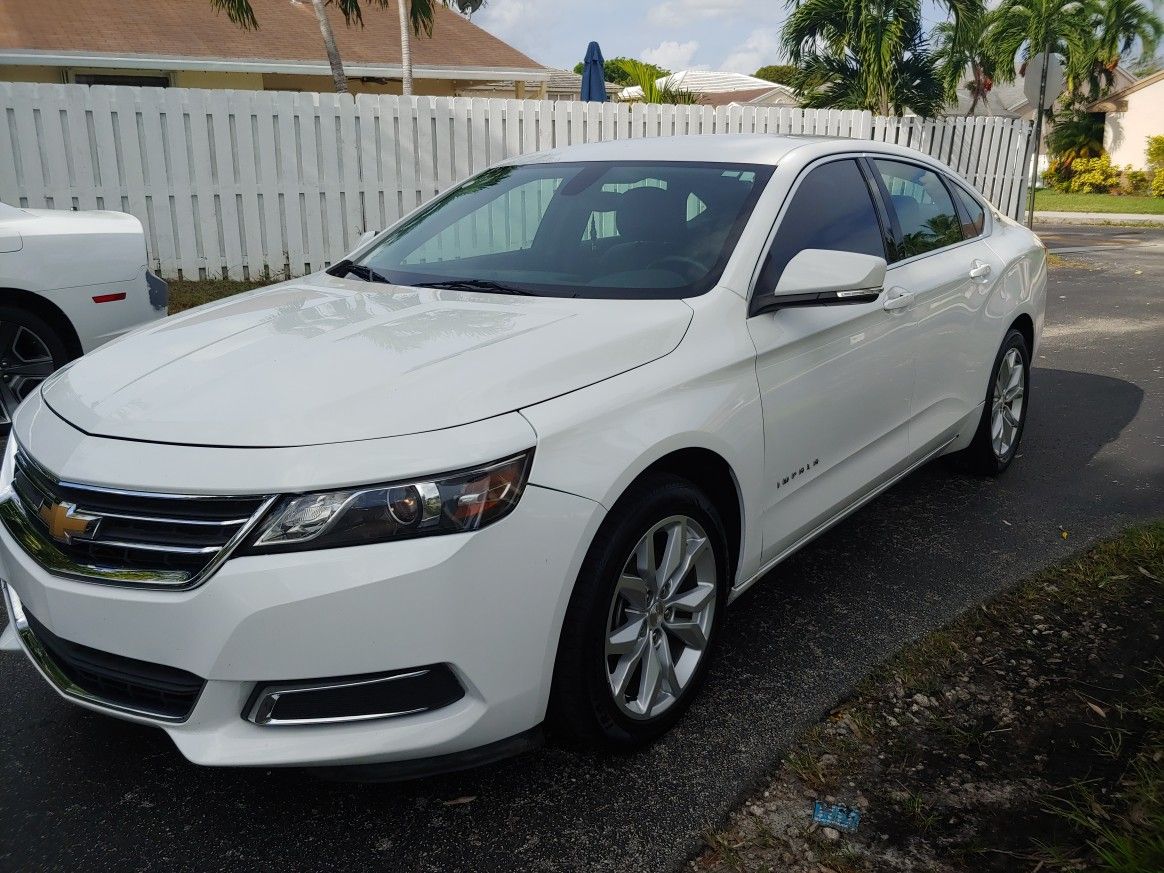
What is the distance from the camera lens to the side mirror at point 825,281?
308cm

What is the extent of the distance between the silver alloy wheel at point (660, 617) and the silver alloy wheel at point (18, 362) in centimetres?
439

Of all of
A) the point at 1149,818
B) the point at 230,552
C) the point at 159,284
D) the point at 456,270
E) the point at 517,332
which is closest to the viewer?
the point at 230,552

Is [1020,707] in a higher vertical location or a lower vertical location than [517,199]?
lower

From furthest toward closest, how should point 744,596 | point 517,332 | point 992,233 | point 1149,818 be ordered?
→ 1. point 992,233
2. point 744,596
3. point 517,332
4. point 1149,818

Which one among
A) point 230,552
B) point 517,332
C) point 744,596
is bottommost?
point 744,596

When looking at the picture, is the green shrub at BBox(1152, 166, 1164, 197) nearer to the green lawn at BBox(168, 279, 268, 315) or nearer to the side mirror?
the green lawn at BBox(168, 279, 268, 315)

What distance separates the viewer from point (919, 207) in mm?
4379

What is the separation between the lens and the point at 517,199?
4.05 metres

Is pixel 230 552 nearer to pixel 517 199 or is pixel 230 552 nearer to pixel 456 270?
pixel 456 270

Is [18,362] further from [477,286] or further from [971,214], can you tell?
[971,214]

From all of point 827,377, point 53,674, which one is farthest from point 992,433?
point 53,674

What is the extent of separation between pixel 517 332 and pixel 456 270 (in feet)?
2.95

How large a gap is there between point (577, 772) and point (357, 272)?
79.5 inches

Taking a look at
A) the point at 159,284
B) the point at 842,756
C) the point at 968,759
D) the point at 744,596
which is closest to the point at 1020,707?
the point at 968,759
